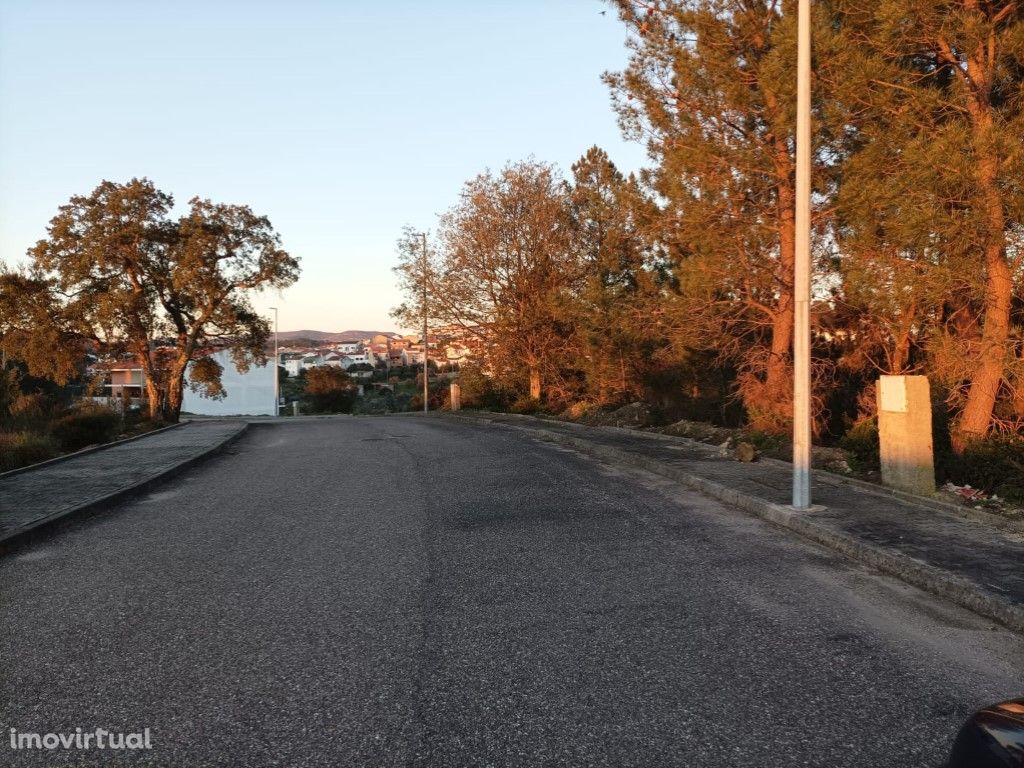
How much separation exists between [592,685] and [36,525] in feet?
21.7

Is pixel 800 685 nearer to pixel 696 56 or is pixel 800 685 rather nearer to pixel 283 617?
pixel 283 617

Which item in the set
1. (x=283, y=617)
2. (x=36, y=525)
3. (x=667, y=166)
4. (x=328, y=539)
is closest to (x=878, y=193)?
(x=667, y=166)

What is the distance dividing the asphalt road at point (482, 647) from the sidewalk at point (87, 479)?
74 centimetres

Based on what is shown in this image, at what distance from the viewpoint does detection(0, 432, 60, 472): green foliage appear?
1264cm

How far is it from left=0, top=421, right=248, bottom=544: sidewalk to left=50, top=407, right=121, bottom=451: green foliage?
834mm

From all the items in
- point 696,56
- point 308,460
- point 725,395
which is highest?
point 696,56

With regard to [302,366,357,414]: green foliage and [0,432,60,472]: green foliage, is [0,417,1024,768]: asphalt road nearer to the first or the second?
[0,432,60,472]: green foliage

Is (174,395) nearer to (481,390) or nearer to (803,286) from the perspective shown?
(481,390)

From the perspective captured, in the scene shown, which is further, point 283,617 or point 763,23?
point 763,23

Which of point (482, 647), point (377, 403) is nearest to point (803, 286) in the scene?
point (482, 647)

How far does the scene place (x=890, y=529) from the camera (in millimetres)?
6969

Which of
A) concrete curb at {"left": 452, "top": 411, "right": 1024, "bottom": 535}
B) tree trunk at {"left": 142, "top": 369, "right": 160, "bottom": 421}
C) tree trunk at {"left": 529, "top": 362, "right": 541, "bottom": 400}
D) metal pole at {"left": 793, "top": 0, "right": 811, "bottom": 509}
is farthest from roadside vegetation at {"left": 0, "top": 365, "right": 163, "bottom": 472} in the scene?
tree trunk at {"left": 529, "top": 362, "right": 541, "bottom": 400}

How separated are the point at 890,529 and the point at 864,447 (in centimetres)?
431

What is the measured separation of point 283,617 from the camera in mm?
4941
